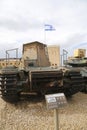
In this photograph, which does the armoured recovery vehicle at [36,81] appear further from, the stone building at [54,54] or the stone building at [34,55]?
the stone building at [54,54]

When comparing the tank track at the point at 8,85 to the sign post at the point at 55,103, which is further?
the tank track at the point at 8,85

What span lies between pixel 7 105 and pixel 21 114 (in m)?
1.11

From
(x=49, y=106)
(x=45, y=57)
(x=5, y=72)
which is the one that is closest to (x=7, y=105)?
(x=5, y=72)

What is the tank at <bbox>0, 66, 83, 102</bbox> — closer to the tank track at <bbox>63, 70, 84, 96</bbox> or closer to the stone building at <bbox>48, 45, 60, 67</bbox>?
the tank track at <bbox>63, 70, 84, 96</bbox>

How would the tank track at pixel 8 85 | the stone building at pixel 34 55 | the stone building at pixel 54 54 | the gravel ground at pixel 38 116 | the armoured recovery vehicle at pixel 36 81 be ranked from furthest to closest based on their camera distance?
1. the stone building at pixel 54 54
2. the stone building at pixel 34 55
3. the armoured recovery vehicle at pixel 36 81
4. the tank track at pixel 8 85
5. the gravel ground at pixel 38 116

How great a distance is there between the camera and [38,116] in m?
7.79

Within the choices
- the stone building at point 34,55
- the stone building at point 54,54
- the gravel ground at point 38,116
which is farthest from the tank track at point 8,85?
the stone building at point 54,54

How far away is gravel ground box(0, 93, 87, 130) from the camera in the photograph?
22.6 ft

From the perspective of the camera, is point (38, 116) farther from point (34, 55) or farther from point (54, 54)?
point (54, 54)

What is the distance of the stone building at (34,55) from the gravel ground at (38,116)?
184 cm

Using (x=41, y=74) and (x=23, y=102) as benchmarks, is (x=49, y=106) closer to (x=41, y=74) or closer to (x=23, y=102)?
(x=41, y=74)

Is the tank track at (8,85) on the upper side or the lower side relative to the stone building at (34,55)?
lower

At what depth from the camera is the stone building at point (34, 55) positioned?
35.3 feet

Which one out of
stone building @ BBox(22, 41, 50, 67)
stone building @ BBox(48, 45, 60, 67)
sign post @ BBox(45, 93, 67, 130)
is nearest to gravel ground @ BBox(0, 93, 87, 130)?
sign post @ BBox(45, 93, 67, 130)
